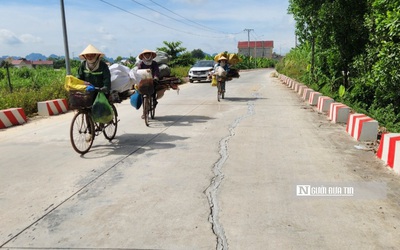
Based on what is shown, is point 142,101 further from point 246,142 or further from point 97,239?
point 97,239

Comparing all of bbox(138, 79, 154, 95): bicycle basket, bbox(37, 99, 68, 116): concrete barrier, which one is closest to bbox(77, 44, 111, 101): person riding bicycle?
bbox(138, 79, 154, 95): bicycle basket

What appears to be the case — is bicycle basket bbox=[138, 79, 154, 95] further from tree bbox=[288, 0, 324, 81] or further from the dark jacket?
tree bbox=[288, 0, 324, 81]

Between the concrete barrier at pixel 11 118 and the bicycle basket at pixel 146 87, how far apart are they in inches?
155

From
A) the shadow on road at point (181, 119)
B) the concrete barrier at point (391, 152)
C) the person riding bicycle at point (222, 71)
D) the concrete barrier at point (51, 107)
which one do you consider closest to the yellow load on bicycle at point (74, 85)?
the shadow on road at point (181, 119)

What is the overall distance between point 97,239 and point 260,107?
9.80 m

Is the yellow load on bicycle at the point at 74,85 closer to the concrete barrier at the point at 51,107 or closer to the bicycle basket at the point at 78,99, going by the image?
the bicycle basket at the point at 78,99

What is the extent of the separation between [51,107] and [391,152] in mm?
10050

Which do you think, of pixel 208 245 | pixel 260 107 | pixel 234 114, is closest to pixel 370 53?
pixel 260 107

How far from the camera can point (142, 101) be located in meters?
9.08

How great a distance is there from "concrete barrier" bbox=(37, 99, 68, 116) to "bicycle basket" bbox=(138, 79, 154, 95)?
4434 mm

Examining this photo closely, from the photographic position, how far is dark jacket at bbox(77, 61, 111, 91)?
6554mm

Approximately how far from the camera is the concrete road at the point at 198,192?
3387mm

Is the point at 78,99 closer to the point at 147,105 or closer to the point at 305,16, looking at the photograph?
the point at 147,105

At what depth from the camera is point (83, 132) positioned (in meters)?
6.50
